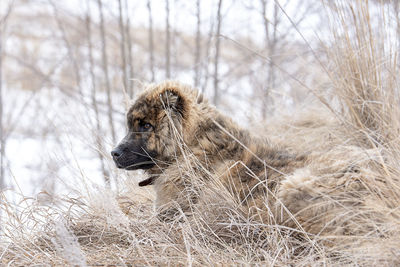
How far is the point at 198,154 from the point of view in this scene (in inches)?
141

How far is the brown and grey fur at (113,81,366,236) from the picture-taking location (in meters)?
3.03

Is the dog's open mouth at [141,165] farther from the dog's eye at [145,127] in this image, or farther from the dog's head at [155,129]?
the dog's eye at [145,127]

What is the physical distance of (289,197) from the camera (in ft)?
8.82

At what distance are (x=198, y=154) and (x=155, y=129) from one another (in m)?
0.50

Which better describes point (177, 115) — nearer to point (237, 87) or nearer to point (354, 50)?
point (354, 50)

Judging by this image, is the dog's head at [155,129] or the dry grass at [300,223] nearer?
the dry grass at [300,223]

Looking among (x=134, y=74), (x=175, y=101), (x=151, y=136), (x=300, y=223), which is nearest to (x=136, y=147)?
(x=151, y=136)

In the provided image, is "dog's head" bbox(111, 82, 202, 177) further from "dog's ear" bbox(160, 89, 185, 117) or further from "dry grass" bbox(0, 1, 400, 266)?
"dry grass" bbox(0, 1, 400, 266)

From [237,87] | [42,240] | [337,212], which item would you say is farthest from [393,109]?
[237,87]

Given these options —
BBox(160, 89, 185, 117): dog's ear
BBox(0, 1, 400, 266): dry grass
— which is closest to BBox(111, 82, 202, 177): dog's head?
BBox(160, 89, 185, 117): dog's ear

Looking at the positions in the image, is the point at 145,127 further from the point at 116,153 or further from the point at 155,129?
the point at 116,153

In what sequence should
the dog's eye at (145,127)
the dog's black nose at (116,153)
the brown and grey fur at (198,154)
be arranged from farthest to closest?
the dog's eye at (145,127), the dog's black nose at (116,153), the brown and grey fur at (198,154)

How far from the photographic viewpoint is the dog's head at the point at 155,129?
371 cm

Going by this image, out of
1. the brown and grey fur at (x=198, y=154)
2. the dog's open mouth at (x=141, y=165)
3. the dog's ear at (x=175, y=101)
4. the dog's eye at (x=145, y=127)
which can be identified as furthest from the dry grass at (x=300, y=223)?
the dog's ear at (x=175, y=101)
